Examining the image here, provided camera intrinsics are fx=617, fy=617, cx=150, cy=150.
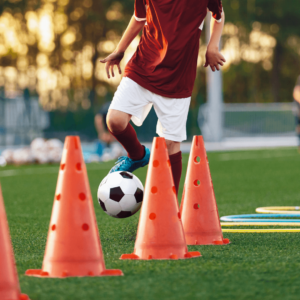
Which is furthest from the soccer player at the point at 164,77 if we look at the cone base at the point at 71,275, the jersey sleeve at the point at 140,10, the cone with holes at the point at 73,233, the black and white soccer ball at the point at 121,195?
the cone base at the point at 71,275

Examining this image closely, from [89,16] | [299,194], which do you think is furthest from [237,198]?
[89,16]

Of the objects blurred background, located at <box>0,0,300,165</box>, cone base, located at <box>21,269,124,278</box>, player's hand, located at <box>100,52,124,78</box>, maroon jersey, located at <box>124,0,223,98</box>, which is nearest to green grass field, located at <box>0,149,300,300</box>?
cone base, located at <box>21,269,124,278</box>

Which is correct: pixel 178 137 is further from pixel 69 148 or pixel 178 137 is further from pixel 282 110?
pixel 282 110

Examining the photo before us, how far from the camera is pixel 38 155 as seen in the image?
50.9ft

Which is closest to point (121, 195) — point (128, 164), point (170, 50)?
Result: point (128, 164)

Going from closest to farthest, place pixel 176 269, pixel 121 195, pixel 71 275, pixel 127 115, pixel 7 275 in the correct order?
pixel 7 275
pixel 71 275
pixel 176 269
pixel 121 195
pixel 127 115

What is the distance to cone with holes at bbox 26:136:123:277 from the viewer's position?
3.05 m

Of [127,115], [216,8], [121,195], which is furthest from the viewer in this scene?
[216,8]

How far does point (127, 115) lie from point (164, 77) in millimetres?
408

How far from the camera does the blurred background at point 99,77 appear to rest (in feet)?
69.3

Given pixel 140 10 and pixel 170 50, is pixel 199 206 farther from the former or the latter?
pixel 140 10

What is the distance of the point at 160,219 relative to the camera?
3561mm

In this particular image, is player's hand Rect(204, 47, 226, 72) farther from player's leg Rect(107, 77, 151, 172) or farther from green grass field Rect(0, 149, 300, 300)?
green grass field Rect(0, 149, 300, 300)

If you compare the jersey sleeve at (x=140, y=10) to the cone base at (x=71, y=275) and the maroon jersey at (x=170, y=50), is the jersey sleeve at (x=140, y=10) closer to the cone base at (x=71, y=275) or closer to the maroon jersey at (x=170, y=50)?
the maroon jersey at (x=170, y=50)
